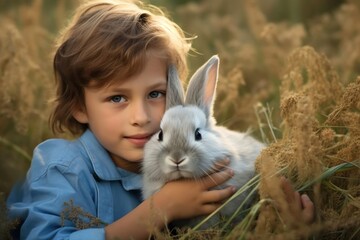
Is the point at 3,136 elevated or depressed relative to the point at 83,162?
depressed

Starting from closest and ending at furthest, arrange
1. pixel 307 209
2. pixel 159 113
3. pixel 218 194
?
pixel 307 209, pixel 218 194, pixel 159 113

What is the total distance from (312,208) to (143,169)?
93 centimetres

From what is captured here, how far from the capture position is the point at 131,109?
341cm

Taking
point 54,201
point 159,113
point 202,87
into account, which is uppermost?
point 202,87

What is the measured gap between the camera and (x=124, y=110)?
3.43 meters

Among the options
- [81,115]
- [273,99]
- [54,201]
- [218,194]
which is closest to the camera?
[218,194]

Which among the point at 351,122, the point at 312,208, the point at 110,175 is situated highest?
the point at 351,122

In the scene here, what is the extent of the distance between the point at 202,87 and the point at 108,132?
0.62 meters

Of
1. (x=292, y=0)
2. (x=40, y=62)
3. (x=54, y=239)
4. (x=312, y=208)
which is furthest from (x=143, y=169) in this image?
(x=292, y=0)

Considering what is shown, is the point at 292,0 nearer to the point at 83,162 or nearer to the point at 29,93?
the point at 29,93

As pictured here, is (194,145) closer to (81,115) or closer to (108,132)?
(108,132)

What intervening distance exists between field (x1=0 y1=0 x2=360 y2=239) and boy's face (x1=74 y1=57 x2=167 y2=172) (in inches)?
24.3

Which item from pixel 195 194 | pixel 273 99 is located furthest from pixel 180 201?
pixel 273 99

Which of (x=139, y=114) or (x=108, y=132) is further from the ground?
(x=139, y=114)
